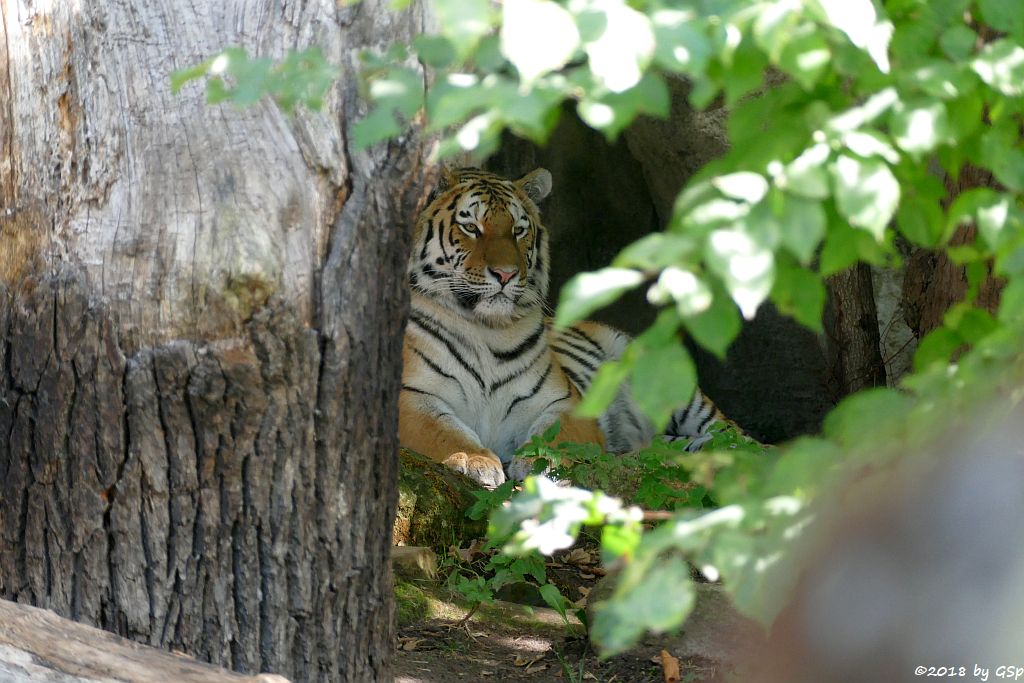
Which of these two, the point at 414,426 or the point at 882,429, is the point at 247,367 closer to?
the point at 882,429

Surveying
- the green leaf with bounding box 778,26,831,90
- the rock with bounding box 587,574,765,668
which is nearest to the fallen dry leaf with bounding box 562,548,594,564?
the rock with bounding box 587,574,765,668

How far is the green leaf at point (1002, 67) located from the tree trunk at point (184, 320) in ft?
4.10

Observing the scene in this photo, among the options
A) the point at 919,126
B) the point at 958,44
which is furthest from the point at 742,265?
the point at 958,44

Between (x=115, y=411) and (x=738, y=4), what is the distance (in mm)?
1510

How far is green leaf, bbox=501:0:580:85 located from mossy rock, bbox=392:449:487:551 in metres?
3.01

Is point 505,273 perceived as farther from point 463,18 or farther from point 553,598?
point 463,18

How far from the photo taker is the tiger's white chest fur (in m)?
6.18

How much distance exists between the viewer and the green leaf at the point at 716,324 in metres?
1.31

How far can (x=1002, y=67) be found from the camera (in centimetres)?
140

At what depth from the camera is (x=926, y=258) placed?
4.56 meters

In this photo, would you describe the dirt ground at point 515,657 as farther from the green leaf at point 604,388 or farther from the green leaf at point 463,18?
the green leaf at point 463,18

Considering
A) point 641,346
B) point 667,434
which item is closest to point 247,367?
point 641,346

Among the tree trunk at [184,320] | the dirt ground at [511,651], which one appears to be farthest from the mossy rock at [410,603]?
the tree trunk at [184,320]

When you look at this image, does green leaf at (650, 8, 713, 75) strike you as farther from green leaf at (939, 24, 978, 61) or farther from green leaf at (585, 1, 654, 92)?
green leaf at (939, 24, 978, 61)
